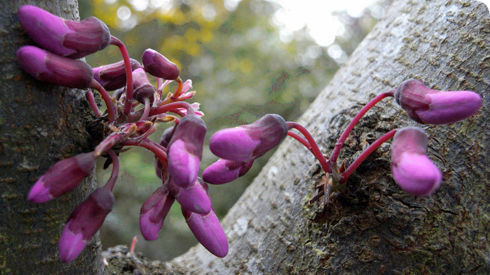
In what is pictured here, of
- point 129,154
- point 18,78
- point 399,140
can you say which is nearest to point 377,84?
point 399,140

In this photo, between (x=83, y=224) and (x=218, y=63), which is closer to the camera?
(x=83, y=224)

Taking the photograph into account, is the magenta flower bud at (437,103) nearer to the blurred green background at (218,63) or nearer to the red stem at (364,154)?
the red stem at (364,154)

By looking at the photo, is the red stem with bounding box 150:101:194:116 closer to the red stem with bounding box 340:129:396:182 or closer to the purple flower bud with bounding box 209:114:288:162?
the purple flower bud with bounding box 209:114:288:162

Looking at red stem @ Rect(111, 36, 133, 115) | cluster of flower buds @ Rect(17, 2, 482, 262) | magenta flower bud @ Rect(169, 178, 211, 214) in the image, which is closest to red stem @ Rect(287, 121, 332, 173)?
cluster of flower buds @ Rect(17, 2, 482, 262)

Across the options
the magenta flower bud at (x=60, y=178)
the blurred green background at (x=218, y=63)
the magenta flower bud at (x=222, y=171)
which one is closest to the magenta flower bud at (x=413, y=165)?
the magenta flower bud at (x=222, y=171)

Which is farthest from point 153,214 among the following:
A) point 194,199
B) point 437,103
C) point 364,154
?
point 437,103

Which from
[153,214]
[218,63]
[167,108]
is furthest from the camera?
[218,63]

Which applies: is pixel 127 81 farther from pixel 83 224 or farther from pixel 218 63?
pixel 218 63
